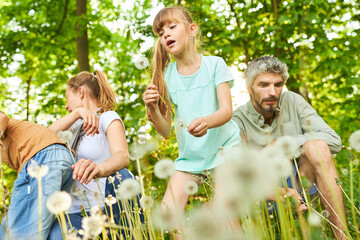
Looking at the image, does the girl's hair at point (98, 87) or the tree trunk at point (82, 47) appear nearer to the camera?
the girl's hair at point (98, 87)

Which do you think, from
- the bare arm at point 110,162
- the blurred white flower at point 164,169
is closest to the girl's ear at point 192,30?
the bare arm at point 110,162

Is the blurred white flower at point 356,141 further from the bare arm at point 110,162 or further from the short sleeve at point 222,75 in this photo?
the short sleeve at point 222,75

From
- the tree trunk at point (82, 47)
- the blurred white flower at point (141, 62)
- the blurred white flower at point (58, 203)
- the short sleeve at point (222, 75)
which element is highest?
the tree trunk at point (82, 47)

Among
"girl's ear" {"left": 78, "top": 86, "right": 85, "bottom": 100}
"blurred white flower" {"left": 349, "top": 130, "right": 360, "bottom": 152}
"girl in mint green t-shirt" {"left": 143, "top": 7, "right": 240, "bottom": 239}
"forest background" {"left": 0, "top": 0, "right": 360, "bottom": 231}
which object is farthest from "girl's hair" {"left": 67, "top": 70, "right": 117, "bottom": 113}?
"blurred white flower" {"left": 349, "top": 130, "right": 360, "bottom": 152}

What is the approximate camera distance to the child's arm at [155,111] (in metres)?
2.25

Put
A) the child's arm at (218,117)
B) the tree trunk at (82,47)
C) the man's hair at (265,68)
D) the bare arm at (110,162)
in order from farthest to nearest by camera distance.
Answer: the tree trunk at (82,47)
the man's hair at (265,68)
the child's arm at (218,117)
the bare arm at (110,162)

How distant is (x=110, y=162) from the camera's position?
1.95m

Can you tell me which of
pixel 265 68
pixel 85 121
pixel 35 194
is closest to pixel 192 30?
pixel 265 68

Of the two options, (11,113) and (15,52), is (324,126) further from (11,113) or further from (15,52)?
(11,113)

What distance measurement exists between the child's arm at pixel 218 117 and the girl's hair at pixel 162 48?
45 centimetres

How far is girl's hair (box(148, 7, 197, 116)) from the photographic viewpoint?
2.72 metres

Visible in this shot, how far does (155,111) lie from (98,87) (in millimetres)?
675

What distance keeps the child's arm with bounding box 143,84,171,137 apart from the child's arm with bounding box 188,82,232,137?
0.38 m

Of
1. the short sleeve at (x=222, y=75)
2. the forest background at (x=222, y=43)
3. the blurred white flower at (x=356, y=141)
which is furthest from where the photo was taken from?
the forest background at (x=222, y=43)
